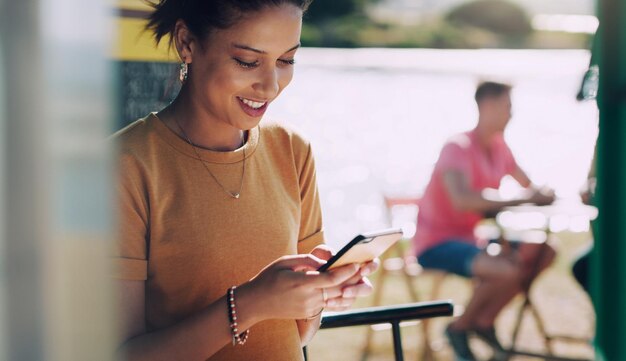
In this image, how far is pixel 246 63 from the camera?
1.54 metres

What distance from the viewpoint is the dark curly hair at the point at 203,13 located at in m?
1.54

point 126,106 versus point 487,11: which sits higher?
point 487,11

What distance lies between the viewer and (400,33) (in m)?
Result: 18.2

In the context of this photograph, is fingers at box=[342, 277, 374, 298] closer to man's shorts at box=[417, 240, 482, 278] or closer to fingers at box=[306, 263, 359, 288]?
fingers at box=[306, 263, 359, 288]

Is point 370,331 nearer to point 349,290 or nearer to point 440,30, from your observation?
point 349,290

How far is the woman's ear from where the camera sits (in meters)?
1.59

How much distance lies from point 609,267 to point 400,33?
16.9 m

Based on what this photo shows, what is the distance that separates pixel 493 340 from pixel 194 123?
3.50 meters

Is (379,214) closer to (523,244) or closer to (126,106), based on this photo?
(523,244)

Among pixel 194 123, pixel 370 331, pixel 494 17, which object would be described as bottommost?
pixel 370 331

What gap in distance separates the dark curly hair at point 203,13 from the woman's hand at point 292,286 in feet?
1.40

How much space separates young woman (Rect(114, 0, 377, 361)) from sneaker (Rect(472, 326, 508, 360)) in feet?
10.6

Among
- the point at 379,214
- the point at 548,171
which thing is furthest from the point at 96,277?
the point at 548,171

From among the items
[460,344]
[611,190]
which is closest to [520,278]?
[460,344]
